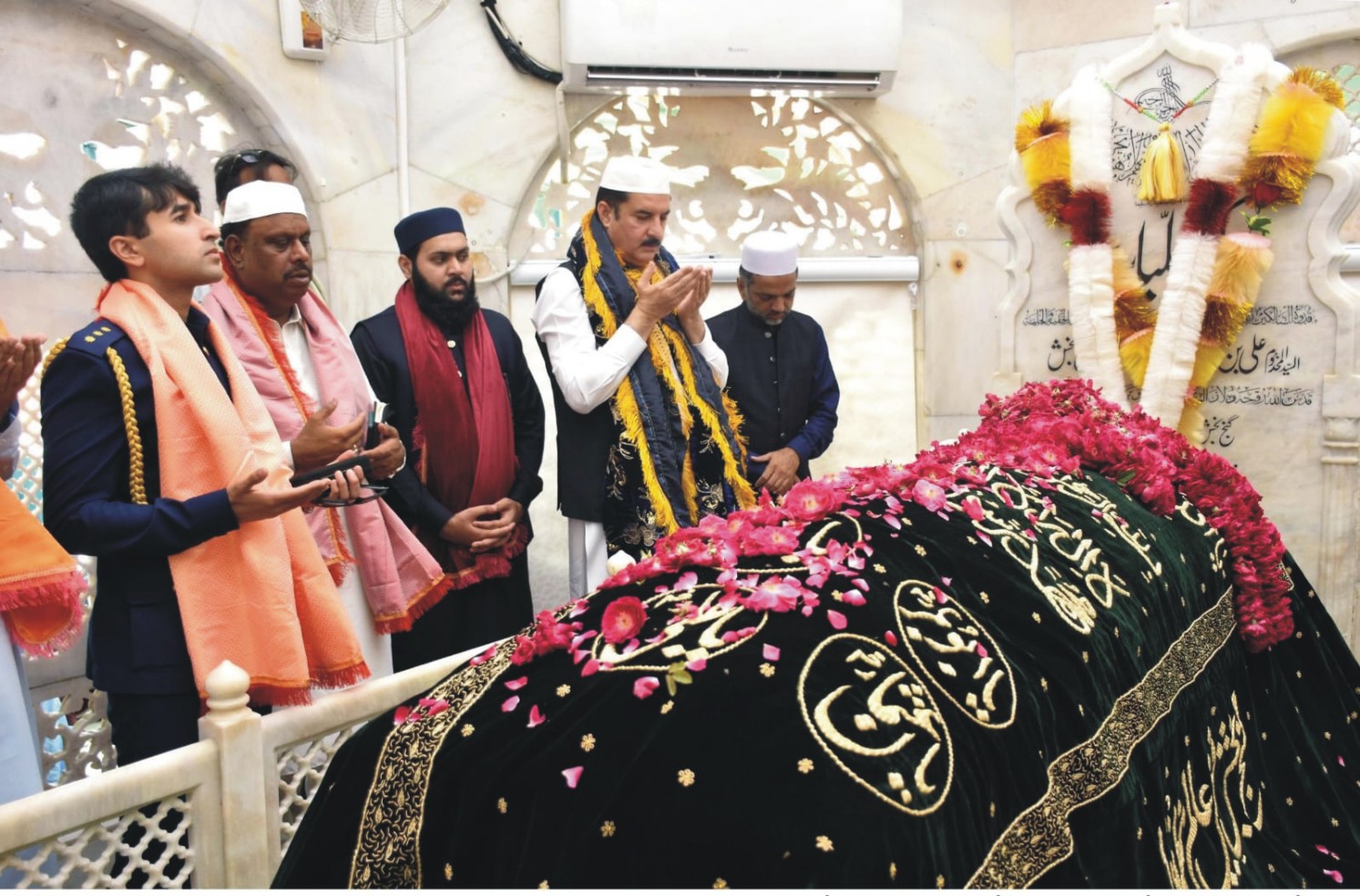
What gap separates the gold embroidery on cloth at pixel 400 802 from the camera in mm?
1453

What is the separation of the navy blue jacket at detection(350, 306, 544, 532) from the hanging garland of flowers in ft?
7.23

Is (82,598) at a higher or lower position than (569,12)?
lower

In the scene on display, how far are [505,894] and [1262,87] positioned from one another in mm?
3831

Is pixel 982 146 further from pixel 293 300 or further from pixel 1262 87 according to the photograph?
pixel 293 300

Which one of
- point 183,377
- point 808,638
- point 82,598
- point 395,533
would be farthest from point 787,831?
point 82,598

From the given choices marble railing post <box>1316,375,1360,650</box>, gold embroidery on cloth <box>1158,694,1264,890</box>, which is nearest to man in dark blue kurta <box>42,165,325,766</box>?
gold embroidery on cloth <box>1158,694,1264,890</box>

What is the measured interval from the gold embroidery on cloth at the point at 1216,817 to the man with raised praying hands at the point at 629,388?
1.29 meters

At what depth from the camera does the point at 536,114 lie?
4.70 m

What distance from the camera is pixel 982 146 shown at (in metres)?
5.14

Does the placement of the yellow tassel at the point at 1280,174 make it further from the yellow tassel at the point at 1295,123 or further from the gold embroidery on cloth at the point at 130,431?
the gold embroidery on cloth at the point at 130,431

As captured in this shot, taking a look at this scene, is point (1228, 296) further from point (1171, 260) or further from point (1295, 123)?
point (1295, 123)

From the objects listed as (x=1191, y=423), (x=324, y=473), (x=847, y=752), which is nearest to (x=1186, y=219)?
(x=1191, y=423)

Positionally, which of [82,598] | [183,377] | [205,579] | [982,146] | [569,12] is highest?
[569,12]

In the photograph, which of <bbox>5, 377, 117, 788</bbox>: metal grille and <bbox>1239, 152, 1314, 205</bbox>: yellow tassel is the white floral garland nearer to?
<bbox>1239, 152, 1314, 205</bbox>: yellow tassel
